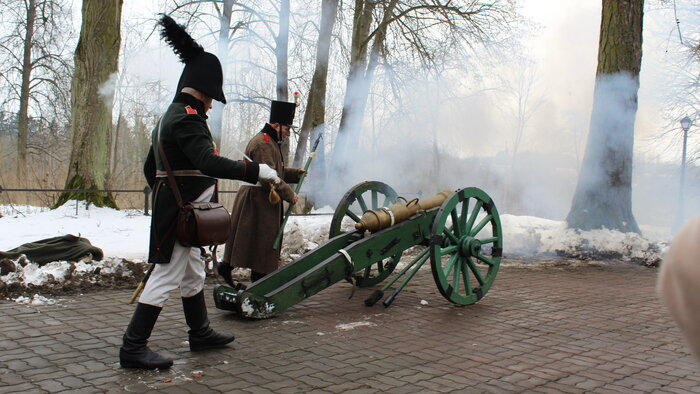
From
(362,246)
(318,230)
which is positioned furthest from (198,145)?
(318,230)

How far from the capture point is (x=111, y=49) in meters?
9.38

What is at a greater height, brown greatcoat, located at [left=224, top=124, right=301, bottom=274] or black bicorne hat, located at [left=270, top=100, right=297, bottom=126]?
black bicorne hat, located at [left=270, top=100, right=297, bottom=126]

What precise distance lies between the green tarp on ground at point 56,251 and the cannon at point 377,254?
215 cm

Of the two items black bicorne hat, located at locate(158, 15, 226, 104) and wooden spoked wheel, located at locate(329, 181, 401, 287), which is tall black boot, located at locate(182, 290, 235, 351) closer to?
black bicorne hat, located at locate(158, 15, 226, 104)

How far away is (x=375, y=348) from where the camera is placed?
3.91 m

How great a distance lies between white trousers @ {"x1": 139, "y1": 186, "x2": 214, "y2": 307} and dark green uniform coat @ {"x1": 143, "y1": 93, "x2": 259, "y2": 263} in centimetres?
6

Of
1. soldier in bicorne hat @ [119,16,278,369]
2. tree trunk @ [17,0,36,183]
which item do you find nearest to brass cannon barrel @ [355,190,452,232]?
soldier in bicorne hat @ [119,16,278,369]

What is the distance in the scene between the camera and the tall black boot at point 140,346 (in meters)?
3.33

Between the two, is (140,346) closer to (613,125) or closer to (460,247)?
(460,247)

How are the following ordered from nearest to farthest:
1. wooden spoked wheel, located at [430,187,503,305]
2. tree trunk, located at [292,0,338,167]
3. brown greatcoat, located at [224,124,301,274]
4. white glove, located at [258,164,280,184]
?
white glove, located at [258,164,280,184] → wooden spoked wheel, located at [430,187,503,305] → brown greatcoat, located at [224,124,301,274] → tree trunk, located at [292,0,338,167]

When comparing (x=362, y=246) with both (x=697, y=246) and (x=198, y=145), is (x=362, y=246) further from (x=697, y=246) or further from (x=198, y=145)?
(x=697, y=246)

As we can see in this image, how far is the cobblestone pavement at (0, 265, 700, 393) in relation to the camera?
128 inches

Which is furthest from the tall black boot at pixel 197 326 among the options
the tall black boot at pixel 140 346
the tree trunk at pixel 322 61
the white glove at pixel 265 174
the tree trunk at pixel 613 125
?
the tree trunk at pixel 322 61

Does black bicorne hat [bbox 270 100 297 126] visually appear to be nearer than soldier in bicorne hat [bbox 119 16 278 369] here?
No
